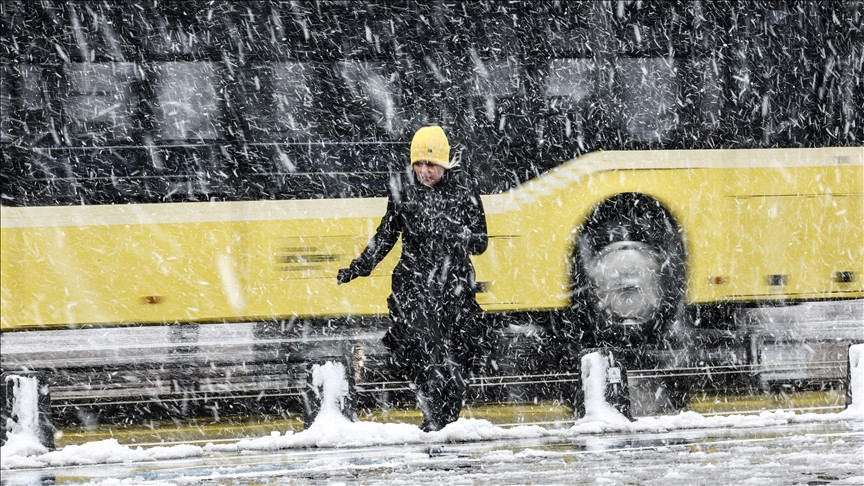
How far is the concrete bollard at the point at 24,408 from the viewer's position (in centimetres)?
636

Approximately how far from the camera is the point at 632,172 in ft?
33.8

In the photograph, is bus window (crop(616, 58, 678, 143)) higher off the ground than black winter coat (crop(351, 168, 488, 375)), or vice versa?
bus window (crop(616, 58, 678, 143))

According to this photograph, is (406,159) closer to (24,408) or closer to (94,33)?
(94,33)

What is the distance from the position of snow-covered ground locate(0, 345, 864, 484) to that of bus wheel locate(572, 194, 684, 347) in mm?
3414

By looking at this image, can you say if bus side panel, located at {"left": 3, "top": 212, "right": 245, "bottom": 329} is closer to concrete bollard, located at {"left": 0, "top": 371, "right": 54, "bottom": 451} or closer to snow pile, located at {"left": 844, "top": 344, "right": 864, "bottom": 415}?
concrete bollard, located at {"left": 0, "top": 371, "right": 54, "bottom": 451}

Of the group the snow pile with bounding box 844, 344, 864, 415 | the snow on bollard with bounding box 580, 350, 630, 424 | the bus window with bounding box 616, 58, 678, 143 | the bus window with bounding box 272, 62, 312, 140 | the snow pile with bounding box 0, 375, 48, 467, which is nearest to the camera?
the snow pile with bounding box 0, 375, 48, 467

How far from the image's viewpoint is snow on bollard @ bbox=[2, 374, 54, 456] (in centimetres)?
634

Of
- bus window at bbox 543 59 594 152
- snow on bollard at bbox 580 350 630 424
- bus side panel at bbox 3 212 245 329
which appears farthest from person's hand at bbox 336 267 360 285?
bus window at bbox 543 59 594 152

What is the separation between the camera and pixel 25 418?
6.37 metres

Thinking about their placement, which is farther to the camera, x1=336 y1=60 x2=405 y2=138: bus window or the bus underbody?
x1=336 y1=60 x2=405 y2=138: bus window

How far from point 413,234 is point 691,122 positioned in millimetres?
4475

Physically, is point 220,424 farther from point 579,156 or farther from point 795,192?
point 795,192

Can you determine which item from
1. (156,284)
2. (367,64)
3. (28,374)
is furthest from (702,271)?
(28,374)

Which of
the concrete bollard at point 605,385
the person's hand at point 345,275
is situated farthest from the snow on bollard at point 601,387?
the person's hand at point 345,275
